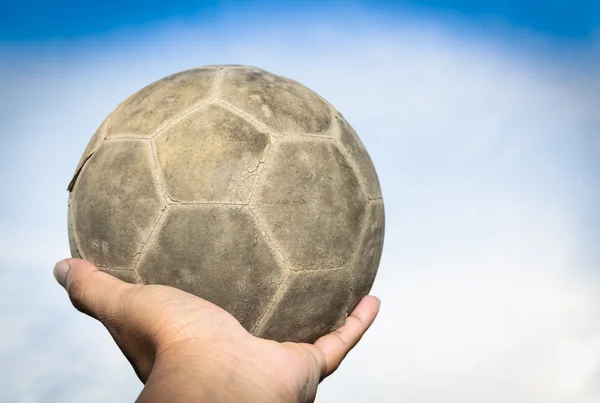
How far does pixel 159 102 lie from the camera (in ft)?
11.1

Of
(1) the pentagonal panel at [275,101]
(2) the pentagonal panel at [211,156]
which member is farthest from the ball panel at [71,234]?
(1) the pentagonal panel at [275,101]

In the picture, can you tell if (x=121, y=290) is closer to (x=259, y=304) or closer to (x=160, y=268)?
(x=160, y=268)

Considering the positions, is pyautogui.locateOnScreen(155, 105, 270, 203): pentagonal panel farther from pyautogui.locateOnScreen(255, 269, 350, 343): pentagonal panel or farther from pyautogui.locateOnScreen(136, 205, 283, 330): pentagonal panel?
pyautogui.locateOnScreen(255, 269, 350, 343): pentagonal panel

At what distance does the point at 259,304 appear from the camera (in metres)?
3.07

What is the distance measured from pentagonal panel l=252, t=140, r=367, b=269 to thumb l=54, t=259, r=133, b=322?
96cm

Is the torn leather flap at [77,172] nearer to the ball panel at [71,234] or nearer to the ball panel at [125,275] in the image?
the ball panel at [71,234]

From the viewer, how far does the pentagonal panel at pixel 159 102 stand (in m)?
3.28

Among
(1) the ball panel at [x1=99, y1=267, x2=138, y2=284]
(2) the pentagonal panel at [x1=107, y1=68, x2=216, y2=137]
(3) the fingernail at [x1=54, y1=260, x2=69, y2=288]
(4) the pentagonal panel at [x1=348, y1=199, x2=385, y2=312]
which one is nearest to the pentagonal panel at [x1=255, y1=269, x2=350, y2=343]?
(4) the pentagonal panel at [x1=348, y1=199, x2=385, y2=312]

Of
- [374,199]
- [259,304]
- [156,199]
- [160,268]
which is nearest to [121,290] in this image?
[160,268]

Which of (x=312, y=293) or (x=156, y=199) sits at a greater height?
(x=156, y=199)

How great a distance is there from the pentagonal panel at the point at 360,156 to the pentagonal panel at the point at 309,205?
0.21 metres

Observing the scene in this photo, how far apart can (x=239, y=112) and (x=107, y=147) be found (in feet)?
2.95

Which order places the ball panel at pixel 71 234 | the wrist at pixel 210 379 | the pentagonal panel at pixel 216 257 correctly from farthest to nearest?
the ball panel at pixel 71 234 → the pentagonal panel at pixel 216 257 → the wrist at pixel 210 379

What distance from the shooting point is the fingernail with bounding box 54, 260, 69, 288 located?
3480mm
